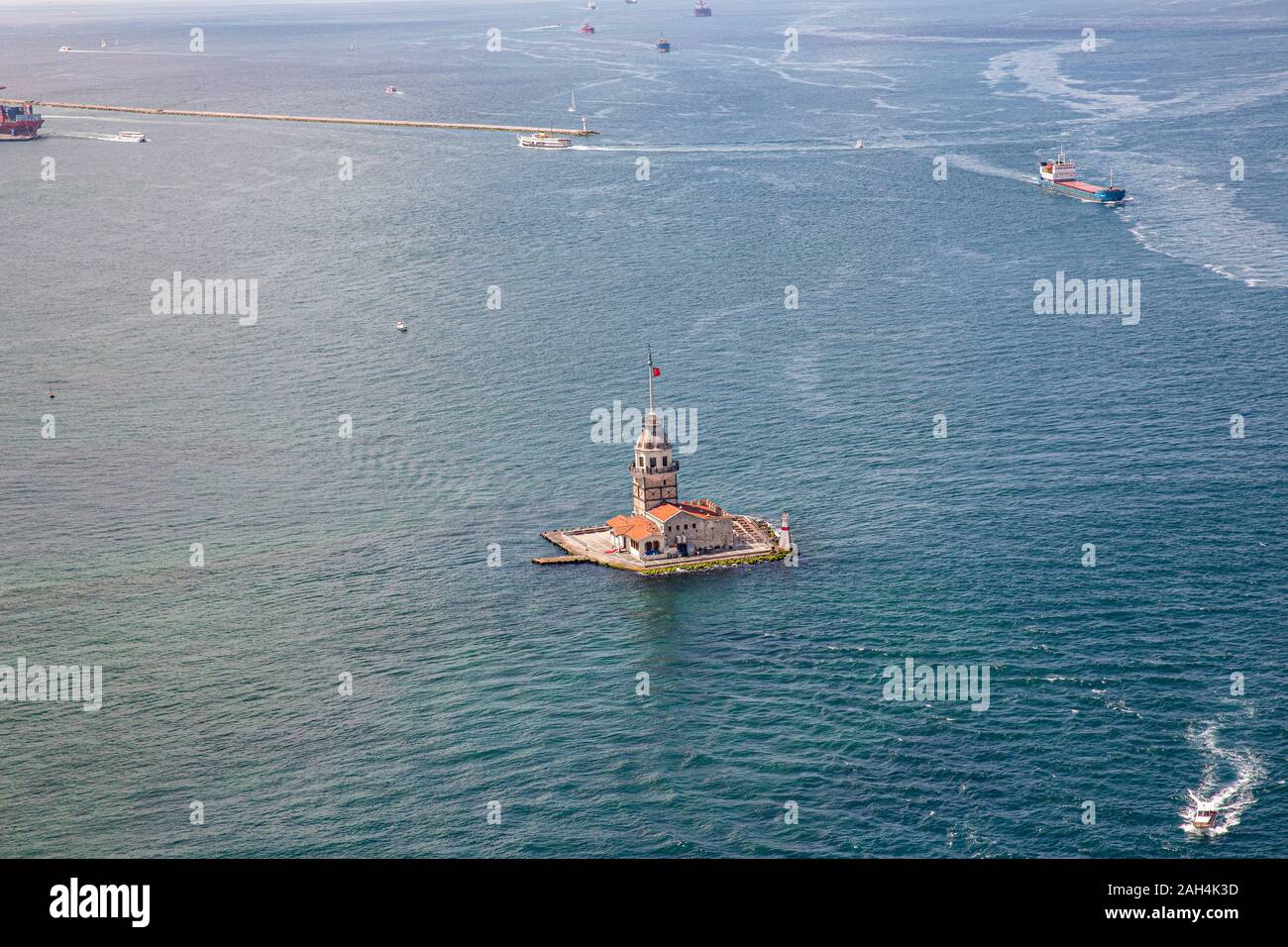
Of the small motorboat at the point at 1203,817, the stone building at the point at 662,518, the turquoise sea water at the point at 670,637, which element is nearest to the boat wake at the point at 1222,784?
the small motorboat at the point at 1203,817

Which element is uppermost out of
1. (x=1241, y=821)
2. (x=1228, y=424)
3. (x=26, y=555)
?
(x=1228, y=424)

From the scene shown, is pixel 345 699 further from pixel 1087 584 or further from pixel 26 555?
pixel 1087 584

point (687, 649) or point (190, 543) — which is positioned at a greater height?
point (190, 543)

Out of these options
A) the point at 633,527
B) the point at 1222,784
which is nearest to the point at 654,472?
the point at 633,527

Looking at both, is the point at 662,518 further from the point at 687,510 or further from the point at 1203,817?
the point at 1203,817

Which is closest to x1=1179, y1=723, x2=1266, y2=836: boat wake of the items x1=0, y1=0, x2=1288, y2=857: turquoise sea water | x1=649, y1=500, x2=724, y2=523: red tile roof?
x1=0, y1=0, x2=1288, y2=857: turquoise sea water

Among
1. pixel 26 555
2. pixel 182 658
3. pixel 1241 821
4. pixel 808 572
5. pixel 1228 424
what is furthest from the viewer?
pixel 1228 424

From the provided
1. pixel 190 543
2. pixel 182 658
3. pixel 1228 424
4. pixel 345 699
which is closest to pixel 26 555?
pixel 190 543
